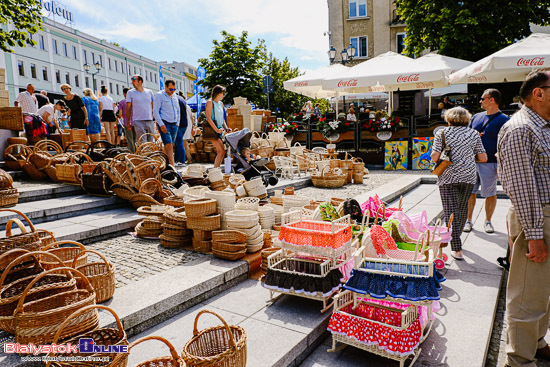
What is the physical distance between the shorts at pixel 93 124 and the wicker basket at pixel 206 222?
7877 mm

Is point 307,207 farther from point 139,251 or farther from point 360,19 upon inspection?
point 360,19

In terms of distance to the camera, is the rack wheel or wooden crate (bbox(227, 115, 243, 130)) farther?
wooden crate (bbox(227, 115, 243, 130))

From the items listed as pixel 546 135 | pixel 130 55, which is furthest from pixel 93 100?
pixel 130 55

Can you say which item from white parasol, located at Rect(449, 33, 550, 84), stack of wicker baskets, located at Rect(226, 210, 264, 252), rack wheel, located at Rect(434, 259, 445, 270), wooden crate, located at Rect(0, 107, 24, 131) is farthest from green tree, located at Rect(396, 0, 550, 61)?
wooden crate, located at Rect(0, 107, 24, 131)

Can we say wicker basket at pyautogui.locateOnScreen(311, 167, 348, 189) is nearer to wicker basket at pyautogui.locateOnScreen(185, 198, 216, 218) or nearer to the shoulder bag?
the shoulder bag

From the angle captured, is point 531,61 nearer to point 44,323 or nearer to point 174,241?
point 174,241

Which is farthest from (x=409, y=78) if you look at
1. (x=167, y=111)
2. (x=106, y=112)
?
(x=106, y=112)

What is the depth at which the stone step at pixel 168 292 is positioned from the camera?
2809 mm

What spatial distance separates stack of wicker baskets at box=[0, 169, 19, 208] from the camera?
512cm

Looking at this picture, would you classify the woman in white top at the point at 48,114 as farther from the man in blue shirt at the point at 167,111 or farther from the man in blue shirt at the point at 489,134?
the man in blue shirt at the point at 489,134

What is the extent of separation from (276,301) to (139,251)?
198cm

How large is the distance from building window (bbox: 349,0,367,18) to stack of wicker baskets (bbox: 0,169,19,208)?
99.1 feet

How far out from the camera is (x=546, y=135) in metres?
2.38

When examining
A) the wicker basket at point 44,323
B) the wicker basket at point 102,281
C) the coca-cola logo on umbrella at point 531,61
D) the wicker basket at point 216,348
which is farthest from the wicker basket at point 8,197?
the coca-cola logo on umbrella at point 531,61
